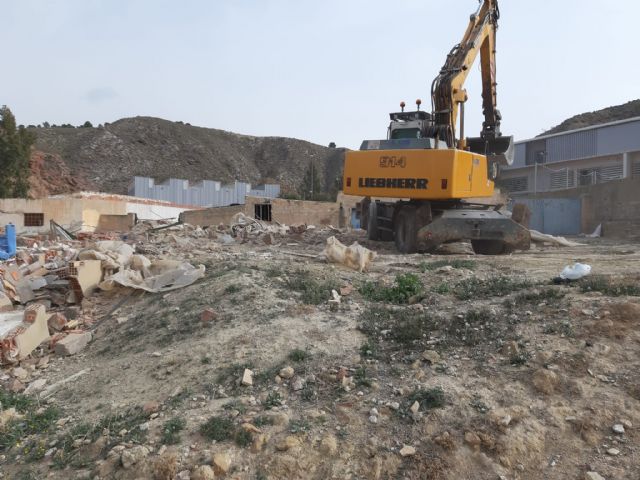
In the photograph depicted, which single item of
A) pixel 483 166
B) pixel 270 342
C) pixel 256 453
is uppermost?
pixel 483 166

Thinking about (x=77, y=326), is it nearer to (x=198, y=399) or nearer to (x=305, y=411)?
(x=198, y=399)

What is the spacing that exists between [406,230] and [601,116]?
138 feet

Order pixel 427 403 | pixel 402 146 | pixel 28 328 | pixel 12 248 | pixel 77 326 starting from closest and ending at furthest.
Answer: pixel 427 403 < pixel 28 328 < pixel 77 326 < pixel 402 146 < pixel 12 248

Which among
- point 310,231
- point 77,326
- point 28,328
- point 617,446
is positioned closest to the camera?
point 617,446

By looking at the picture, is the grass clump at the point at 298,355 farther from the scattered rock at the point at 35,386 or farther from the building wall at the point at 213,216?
the building wall at the point at 213,216

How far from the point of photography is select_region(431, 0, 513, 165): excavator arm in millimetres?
10273

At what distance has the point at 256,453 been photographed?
3307mm

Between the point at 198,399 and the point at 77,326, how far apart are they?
127 inches

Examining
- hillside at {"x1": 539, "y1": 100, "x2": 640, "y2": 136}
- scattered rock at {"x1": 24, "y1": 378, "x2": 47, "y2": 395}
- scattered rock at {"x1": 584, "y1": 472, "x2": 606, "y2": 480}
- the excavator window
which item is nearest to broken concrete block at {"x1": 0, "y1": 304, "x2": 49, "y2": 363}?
scattered rock at {"x1": 24, "y1": 378, "x2": 47, "y2": 395}

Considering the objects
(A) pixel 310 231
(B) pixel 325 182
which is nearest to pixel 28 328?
(A) pixel 310 231

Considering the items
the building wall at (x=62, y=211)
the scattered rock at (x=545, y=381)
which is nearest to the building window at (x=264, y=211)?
the building wall at (x=62, y=211)

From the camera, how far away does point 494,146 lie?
36.3 ft

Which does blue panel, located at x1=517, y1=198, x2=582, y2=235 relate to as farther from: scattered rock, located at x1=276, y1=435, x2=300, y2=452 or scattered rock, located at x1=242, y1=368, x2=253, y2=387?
scattered rock, located at x1=276, y1=435, x2=300, y2=452

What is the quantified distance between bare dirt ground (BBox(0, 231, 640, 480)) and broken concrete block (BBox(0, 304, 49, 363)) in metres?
0.17
